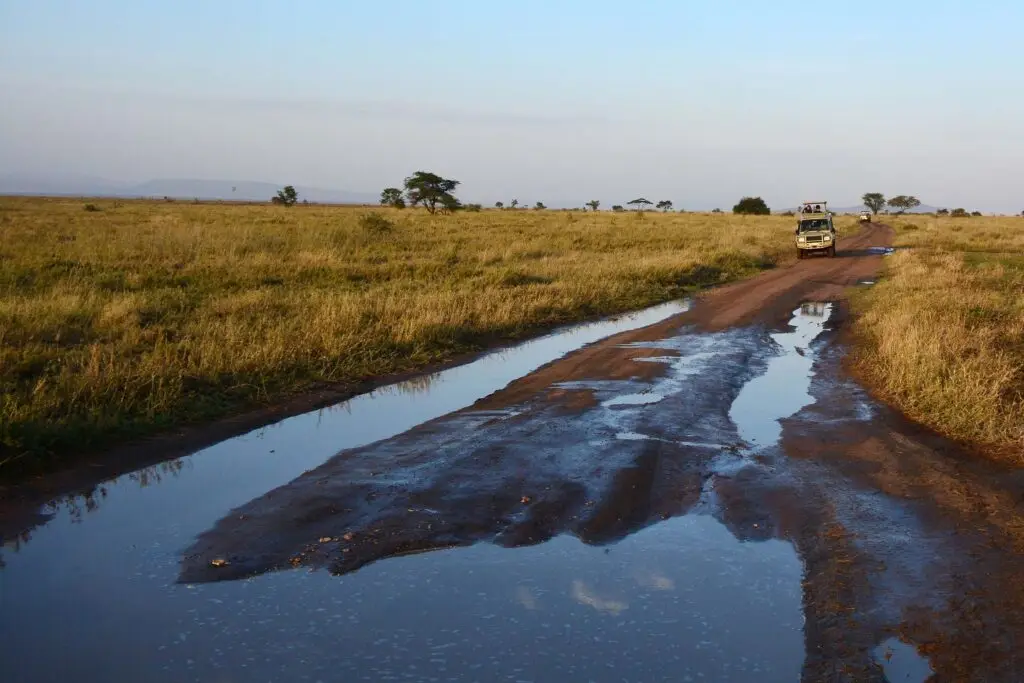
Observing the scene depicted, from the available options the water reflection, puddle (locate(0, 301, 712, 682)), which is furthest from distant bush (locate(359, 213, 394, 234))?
puddle (locate(0, 301, 712, 682))

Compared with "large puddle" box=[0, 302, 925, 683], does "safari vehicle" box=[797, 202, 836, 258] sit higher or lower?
higher

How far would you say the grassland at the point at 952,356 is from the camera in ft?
26.7

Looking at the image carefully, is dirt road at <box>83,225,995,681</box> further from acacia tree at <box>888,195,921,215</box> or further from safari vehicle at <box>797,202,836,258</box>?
acacia tree at <box>888,195,921,215</box>

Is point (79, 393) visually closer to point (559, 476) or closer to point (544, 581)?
point (559, 476)

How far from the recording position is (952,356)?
404 inches

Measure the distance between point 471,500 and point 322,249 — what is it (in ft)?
73.6

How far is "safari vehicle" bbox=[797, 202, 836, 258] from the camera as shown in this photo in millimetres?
34875

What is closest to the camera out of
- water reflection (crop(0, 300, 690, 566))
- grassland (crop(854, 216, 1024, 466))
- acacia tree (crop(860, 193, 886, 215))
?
water reflection (crop(0, 300, 690, 566))

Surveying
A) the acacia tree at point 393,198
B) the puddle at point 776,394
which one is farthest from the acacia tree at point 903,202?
the puddle at point 776,394

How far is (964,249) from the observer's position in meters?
37.8

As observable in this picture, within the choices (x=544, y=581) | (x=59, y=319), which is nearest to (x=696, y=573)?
(x=544, y=581)

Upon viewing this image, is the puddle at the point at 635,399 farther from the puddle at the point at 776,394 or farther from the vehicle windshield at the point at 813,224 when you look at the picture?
the vehicle windshield at the point at 813,224

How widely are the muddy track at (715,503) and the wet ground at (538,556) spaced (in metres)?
0.02

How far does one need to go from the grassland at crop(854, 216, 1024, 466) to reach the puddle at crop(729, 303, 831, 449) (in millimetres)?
824
